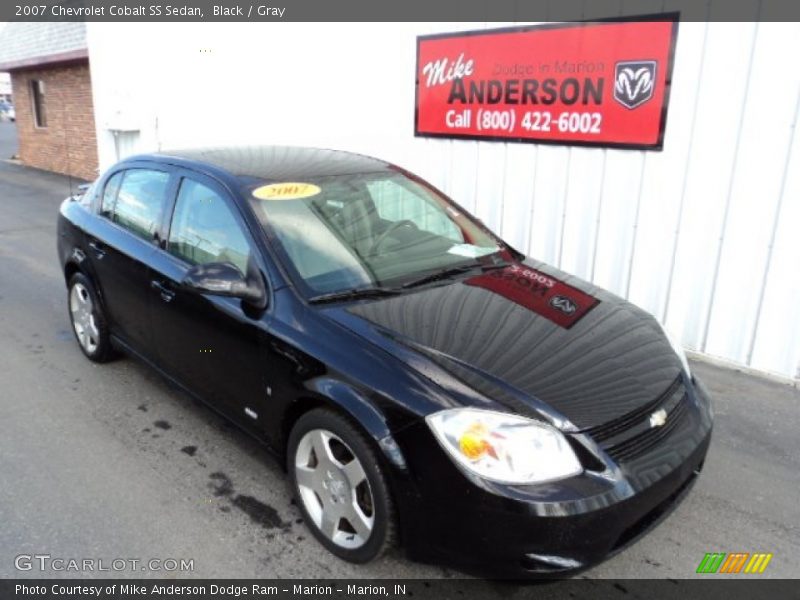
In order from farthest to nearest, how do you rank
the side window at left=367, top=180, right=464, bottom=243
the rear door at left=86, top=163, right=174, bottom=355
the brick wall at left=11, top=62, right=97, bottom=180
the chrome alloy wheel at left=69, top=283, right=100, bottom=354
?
the brick wall at left=11, top=62, right=97, bottom=180 → the chrome alloy wheel at left=69, top=283, right=100, bottom=354 → the rear door at left=86, top=163, right=174, bottom=355 → the side window at left=367, top=180, right=464, bottom=243

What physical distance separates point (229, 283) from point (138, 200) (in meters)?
1.55

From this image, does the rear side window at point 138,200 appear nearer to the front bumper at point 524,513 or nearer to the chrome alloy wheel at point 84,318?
the chrome alloy wheel at point 84,318

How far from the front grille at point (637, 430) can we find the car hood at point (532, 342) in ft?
0.10

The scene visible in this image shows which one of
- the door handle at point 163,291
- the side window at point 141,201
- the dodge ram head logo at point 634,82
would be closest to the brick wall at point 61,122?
the side window at point 141,201

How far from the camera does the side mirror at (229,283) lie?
2.89 metres

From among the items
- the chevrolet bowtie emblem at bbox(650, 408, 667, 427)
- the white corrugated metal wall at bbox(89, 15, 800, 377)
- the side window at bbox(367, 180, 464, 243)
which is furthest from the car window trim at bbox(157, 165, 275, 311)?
the white corrugated metal wall at bbox(89, 15, 800, 377)

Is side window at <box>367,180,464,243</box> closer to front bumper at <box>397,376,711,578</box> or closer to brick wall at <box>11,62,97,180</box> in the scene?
front bumper at <box>397,376,711,578</box>

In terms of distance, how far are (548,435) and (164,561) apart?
172 cm

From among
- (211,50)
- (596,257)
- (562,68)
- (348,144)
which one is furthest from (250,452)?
(211,50)

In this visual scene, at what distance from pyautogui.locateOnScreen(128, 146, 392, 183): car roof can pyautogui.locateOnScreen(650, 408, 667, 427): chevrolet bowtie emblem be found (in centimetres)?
210

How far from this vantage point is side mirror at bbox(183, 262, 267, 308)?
2.89 m

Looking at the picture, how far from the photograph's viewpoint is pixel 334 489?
8.80 feet

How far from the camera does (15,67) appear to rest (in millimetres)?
16969
